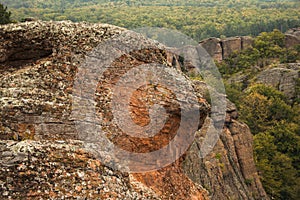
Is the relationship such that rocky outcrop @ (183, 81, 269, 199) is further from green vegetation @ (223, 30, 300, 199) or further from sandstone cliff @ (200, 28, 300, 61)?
sandstone cliff @ (200, 28, 300, 61)

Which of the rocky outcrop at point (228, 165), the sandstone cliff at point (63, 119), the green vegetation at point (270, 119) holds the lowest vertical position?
the green vegetation at point (270, 119)

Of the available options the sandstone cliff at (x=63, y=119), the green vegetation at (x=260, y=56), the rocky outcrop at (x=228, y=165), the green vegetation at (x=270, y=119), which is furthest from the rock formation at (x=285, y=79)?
the sandstone cliff at (x=63, y=119)

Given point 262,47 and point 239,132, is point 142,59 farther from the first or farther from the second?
point 262,47

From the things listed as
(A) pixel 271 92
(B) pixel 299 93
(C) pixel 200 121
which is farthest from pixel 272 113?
(C) pixel 200 121

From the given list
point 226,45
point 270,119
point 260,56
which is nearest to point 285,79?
point 270,119

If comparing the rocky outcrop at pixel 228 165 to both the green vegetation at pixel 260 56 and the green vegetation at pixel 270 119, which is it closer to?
the green vegetation at pixel 270 119
